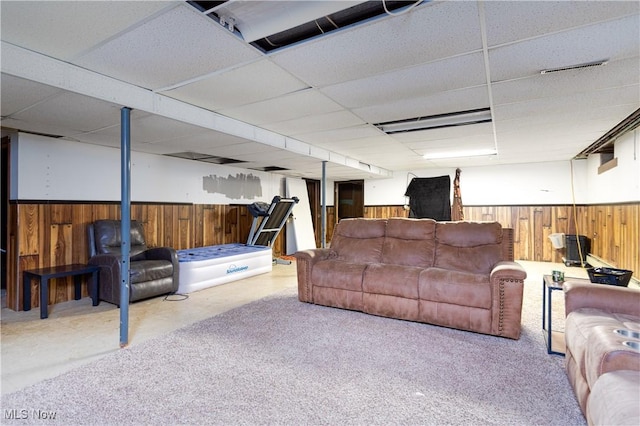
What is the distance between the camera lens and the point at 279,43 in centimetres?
215

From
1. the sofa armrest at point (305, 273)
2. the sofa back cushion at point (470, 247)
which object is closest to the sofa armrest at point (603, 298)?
the sofa back cushion at point (470, 247)

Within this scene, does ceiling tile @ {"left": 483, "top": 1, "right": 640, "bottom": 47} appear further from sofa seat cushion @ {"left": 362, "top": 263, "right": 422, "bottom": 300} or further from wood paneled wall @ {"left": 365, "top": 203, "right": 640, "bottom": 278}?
wood paneled wall @ {"left": 365, "top": 203, "right": 640, "bottom": 278}

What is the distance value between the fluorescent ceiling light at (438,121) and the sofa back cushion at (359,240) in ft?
3.99

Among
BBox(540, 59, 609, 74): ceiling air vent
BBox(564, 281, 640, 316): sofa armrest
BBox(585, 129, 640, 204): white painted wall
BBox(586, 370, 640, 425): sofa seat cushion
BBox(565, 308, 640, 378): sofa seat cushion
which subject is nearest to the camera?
BBox(586, 370, 640, 425): sofa seat cushion

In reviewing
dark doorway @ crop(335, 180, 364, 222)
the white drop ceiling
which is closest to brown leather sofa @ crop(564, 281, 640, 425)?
the white drop ceiling

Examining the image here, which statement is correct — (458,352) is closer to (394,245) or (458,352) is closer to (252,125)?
(394,245)

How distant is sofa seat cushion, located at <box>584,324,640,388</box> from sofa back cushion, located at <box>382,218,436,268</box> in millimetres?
1966

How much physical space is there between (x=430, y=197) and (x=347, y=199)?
260cm

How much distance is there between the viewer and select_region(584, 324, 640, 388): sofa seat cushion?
1418mm

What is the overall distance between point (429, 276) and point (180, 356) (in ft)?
7.56

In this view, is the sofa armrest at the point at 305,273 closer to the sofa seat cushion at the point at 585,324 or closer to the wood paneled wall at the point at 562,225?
the sofa seat cushion at the point at 585,324

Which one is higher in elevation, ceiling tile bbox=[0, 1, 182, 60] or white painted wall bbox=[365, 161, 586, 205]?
ceiling tile bbox=[0, 1, 182, 60]

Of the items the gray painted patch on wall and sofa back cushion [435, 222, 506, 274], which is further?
the gray painted patch on wall

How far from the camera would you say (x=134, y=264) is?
12.6ft
